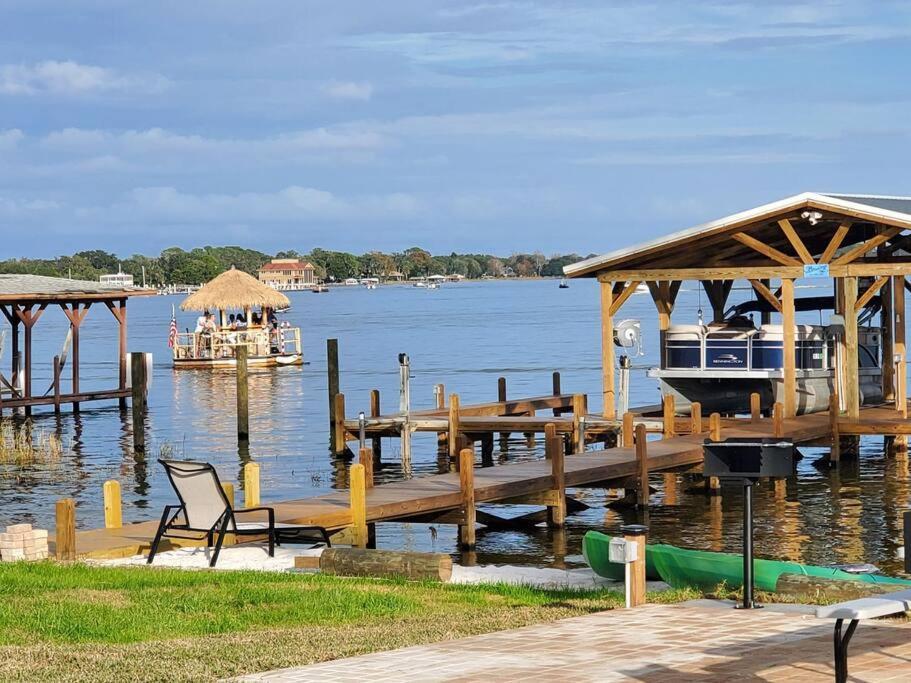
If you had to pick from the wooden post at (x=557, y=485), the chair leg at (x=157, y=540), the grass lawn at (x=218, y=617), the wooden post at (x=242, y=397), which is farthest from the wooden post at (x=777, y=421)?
the wooden post at (x=242, y=397)

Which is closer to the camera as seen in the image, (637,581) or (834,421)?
(637,581)

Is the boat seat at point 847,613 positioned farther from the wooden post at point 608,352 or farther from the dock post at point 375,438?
the dock post at point 375,438

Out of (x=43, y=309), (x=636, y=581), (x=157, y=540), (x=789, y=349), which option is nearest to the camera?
(x=636, y=581)

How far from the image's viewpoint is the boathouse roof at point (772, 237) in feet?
89.5

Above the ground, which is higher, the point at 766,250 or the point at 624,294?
the point at 766,250

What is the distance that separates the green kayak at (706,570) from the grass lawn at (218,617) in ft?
2.80

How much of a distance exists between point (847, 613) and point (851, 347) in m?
21.6

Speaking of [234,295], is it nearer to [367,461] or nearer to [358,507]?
[367,461]

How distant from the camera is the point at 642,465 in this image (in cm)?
2369

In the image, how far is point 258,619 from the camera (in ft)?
36.3

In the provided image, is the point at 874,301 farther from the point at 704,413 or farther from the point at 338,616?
the point at 338,616

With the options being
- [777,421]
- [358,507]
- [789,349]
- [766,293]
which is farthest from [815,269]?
[358,507]

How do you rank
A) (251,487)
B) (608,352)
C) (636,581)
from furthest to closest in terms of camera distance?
1. (608,352)
2. (251,487)
3. (636,581)

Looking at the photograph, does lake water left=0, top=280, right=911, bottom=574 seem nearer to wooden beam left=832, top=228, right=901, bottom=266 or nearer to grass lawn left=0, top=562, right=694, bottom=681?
wooden beam left=832, top=228, right=901, bottom=266
